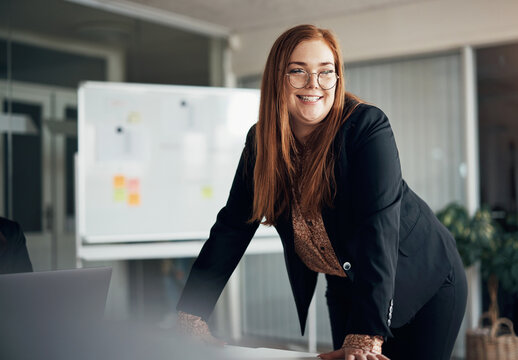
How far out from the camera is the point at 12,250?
5.26 ft

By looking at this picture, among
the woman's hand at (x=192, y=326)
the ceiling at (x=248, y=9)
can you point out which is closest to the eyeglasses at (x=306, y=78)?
the woman's hand at (x=192, y=326)

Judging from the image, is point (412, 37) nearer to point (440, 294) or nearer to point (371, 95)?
point (371, 95)

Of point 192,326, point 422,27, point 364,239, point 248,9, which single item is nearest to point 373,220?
point 364,239

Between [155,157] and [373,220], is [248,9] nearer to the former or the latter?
[155,157]

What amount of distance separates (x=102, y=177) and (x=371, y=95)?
2.14 m

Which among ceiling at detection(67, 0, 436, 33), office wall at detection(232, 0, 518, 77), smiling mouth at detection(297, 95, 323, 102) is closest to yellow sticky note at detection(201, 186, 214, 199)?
ceiling at detection(67, 0, 436, 33)

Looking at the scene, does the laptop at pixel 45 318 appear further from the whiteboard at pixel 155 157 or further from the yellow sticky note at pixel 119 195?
the yellow sticky note at pixel 119 195

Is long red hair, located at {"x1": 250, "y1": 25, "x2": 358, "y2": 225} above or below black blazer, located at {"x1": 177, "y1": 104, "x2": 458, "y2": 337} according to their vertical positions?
above

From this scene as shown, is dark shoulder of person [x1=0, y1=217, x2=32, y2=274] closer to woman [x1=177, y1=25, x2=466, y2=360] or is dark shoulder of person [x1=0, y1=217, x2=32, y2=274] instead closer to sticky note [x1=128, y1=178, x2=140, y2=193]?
woman [x1=177, y1=25, x2=466, y2=360]

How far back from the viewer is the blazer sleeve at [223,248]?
1.32 m

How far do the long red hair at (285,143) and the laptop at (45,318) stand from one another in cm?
56

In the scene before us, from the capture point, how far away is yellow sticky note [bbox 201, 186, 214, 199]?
4301mm

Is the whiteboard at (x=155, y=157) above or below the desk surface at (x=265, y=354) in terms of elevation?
above

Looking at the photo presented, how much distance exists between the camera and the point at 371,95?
471 centimetres
